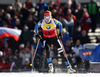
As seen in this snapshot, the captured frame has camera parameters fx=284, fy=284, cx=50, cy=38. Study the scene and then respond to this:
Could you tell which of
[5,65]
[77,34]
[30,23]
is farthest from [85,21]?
[5,65]

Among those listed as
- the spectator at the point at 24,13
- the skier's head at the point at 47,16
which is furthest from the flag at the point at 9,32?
the skier's head at the point at 47,16

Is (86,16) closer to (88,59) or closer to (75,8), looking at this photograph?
(75,8)

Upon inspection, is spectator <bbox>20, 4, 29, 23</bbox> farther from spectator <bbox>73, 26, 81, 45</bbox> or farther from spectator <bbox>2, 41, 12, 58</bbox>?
spectator <bbox>73, 26, 81, 45</bbox>

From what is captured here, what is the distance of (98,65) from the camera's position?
1008cm

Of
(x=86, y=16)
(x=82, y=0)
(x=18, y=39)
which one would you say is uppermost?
(x=82, y=0)

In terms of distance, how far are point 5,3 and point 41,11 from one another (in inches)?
117

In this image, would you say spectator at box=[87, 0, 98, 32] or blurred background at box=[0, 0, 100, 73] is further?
spectator at box=[87, 0, 98, 32]

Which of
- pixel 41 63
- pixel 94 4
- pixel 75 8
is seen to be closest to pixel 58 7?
pixel 75 8

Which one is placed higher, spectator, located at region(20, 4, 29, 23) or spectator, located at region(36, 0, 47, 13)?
spectator, located at region(36, 0, 47, 13)

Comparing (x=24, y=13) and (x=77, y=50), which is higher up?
(x=24, y=13)

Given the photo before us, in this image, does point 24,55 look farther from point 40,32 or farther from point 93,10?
point 93,10

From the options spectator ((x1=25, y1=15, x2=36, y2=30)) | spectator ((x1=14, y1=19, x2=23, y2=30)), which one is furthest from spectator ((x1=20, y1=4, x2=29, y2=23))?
spectator ((x1=25, y1=15, x2=36, y2=30))

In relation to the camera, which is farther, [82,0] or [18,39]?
[82,0]

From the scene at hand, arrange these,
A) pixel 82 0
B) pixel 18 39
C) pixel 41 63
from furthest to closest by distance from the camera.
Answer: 1. pixel 82 0
2. pixel 18 39
3. pixel 41 63
